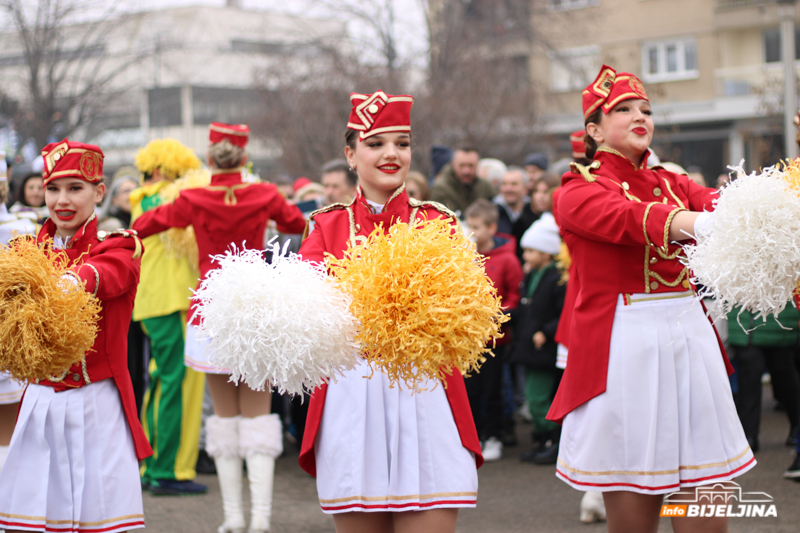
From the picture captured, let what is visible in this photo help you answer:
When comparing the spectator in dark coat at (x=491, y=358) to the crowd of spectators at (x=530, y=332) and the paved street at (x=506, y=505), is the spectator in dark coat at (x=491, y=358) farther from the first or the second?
the paved street at (x=506, y=505)

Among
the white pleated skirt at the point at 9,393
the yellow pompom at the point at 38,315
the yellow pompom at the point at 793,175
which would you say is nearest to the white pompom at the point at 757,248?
the yellow pompom at the point at 793,175

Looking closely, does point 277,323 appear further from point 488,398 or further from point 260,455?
point 488,398

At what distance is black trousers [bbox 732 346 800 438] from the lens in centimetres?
650

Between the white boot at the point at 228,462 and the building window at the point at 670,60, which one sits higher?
the building window at the point at 670,60

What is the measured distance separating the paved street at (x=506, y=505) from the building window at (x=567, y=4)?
14.6 meters

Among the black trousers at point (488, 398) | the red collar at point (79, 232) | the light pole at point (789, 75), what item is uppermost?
the light pole at point (789, 75)

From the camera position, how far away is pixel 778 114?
Result: 455 inches

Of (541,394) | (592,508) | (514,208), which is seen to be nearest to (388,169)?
(592,508)

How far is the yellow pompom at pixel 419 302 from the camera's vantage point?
8.16ft

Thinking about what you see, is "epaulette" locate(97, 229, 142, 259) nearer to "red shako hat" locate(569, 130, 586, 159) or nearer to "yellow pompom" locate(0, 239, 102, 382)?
"yellow pompom" locate(0, 239, 102, 382)

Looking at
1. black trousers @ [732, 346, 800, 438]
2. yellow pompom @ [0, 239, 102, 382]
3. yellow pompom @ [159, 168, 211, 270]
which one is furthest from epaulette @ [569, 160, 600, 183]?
black trousers @ [732, 346, 800, 438]

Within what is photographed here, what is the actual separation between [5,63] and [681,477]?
14.8 m

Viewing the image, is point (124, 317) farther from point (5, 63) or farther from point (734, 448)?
point (5, 63)

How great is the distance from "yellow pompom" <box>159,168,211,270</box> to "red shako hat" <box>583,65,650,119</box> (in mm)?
3196
